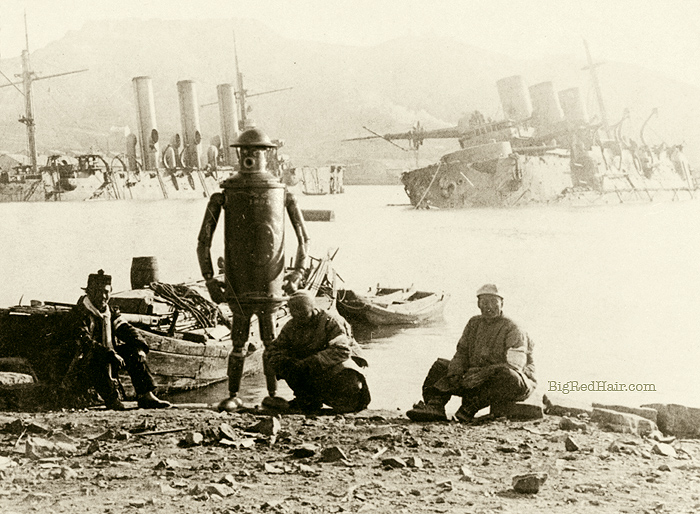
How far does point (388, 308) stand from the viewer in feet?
48.6

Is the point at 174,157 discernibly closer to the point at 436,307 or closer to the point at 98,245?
the point at 98,245

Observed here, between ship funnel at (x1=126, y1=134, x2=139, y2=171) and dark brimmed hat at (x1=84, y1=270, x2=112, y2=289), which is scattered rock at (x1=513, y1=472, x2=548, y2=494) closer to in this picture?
dark brimmed hat at (x1=84, y1=270, x2=112, y2=289)

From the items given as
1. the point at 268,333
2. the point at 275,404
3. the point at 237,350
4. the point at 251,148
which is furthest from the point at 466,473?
the point at 251,148

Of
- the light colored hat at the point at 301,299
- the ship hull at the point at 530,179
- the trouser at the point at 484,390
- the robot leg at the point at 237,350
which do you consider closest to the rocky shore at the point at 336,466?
the trouser at the point at 484,390

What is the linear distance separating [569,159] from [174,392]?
98.6 ft

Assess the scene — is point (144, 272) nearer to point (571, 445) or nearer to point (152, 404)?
point (152, 404)

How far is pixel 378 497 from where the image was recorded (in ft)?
13.5

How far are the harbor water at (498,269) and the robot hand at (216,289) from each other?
377 cm

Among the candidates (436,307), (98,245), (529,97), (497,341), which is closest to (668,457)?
(497,341)

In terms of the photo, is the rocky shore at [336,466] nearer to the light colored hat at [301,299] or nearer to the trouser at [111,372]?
the trouser at [111,372]

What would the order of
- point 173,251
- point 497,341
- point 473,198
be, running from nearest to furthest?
point 497,341, point 173,251, point 473,198

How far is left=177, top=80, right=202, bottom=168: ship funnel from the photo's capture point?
1428 inches

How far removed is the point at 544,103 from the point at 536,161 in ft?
23.1

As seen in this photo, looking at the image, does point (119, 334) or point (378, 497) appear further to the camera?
point (119, 334)
